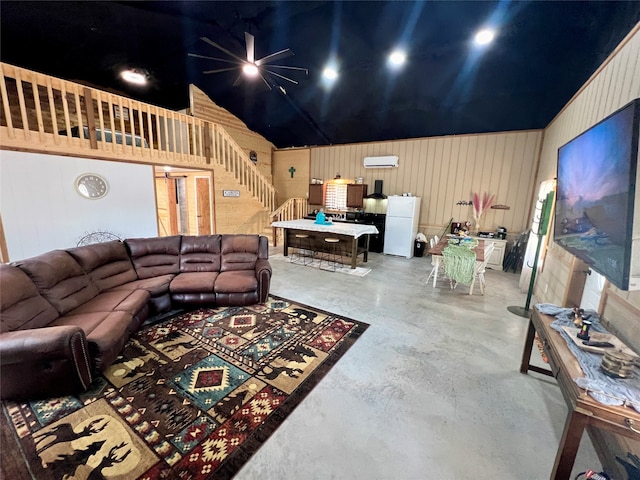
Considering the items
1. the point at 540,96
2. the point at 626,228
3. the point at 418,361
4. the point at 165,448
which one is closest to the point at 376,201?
the point at 540,96

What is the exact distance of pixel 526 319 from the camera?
3428mm

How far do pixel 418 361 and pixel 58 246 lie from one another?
5.76 metres

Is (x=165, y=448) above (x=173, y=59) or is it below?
below

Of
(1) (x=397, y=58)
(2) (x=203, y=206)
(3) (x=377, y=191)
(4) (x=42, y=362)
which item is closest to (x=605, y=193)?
(4) (x=42, y=362)

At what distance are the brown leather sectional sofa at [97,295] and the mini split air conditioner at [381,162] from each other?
4.61 m

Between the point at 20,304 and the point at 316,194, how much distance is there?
269 inches

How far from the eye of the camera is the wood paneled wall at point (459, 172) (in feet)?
19.1

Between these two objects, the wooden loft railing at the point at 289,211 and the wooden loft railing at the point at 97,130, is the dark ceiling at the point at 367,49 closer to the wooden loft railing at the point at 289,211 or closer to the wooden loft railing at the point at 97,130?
the wooden loft railing at the point at 97,130

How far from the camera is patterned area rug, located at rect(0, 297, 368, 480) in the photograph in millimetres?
1510

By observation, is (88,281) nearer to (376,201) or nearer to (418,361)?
(418,361)

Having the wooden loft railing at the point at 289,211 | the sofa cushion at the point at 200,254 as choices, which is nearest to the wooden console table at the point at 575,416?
the sofa cushion at the point at 200,254

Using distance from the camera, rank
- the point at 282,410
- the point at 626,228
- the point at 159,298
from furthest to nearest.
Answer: the point at 159,298
the point at 282,410
the point at 626,228

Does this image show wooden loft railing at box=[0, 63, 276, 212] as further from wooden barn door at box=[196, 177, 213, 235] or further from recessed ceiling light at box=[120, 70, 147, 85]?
wooden barn door at box=[196, 177, 213, 235]

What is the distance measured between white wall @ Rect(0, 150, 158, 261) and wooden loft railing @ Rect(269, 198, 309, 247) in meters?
3.20
